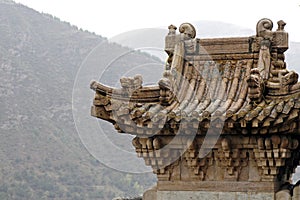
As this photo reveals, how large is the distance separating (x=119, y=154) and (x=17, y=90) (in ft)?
218

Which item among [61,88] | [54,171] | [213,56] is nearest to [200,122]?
[213,56]

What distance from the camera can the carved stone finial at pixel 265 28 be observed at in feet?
39.9

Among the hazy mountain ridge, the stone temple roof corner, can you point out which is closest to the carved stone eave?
the stone temple roof corner

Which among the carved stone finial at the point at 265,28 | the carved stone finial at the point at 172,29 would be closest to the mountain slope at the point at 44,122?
the carved stone finial at the point at 172,29

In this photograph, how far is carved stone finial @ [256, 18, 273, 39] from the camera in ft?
39.9

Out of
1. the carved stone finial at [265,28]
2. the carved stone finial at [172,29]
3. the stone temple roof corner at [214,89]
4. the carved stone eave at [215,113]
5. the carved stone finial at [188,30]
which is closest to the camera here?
the stone temple roof corner at [214,89]

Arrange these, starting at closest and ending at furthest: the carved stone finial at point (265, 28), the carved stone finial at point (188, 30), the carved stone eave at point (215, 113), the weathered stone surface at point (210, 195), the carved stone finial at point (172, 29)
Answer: the carved stone eave at point (215, 113)
the weathered stone surface at point (210, 195)
the carved stone finial at point (265, 28)
the carved stone finial at point (188, 30)
the carved stone finial at point (172, 29)

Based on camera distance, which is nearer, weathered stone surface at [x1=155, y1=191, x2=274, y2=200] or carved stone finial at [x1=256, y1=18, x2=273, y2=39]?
weathered stone surface at [x1=155, y1=191, x2=274, y2=200]

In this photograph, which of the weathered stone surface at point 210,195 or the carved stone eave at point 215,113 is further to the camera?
the weathered stone surface at point 210,195

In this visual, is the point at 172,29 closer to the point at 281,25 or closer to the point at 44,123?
the point at 281,25

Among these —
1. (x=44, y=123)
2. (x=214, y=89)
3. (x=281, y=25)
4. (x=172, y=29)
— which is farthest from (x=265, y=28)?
(x=44, y=123)

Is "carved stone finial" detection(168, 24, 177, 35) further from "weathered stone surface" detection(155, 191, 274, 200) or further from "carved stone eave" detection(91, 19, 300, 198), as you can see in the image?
"weathered stone surface" detection(155, 191, 274, 200)

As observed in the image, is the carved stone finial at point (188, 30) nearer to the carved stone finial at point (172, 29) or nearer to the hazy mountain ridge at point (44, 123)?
the carved stone finial at point (172, 29)

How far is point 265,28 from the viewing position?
1223 cm
